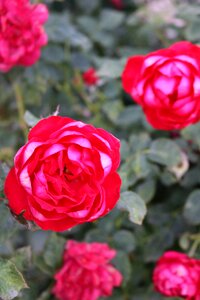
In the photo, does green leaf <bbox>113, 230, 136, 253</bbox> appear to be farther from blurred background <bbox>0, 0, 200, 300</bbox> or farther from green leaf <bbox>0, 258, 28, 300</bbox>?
green leaf <bbox>0, 258, 28, 300</bbox>

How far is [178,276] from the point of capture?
117 centimetres

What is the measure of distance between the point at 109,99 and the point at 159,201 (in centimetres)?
34

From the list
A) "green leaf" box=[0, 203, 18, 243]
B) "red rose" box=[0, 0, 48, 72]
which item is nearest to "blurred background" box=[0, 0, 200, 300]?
"green leaf" box=[0, 203, 18, 243]

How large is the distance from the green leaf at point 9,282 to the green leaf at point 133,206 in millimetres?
226

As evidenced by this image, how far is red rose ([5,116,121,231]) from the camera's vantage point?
2.88ft

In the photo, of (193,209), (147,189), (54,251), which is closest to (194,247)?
(193,209)

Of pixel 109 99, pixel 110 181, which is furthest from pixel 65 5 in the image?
pixel 110 181

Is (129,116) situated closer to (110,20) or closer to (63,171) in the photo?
(110,20)

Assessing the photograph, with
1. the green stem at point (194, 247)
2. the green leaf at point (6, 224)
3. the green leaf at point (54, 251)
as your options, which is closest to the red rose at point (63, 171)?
the green leaf at point (6, 224)

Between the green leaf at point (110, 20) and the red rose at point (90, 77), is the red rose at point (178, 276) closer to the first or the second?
the red rose at point (90, 77)

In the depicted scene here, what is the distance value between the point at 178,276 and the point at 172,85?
1.28ft

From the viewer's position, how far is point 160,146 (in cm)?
142

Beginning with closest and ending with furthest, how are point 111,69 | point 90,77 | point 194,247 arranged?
point 194,247 < point 111,69 < point 90,77

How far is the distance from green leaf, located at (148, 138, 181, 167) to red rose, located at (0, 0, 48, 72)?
374 millimetres
